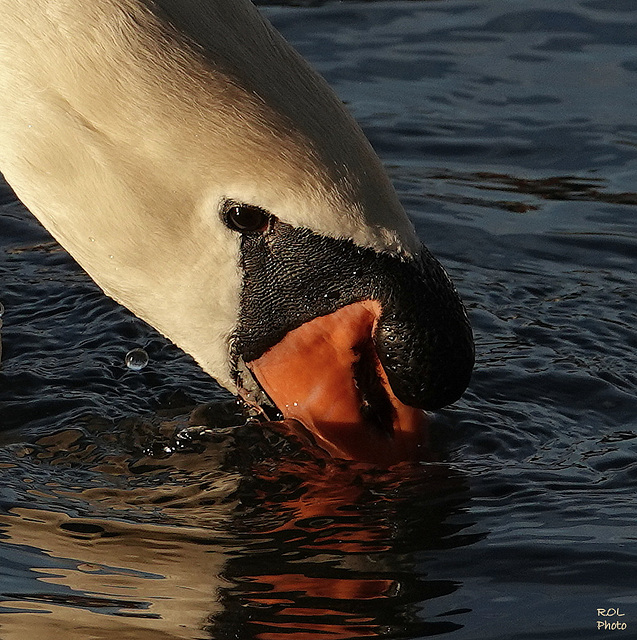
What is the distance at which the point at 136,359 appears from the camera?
697 centimetres

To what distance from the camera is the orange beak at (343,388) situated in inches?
204

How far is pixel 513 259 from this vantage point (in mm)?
8188

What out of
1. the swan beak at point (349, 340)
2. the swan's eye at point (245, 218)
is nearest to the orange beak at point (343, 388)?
the swan beak at point (349, 340)

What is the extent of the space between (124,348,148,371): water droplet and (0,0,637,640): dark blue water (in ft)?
0.22

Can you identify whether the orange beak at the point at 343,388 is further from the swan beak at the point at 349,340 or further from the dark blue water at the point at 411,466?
the dark blue water at the point at 411,466

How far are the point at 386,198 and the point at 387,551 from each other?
3.79 ft

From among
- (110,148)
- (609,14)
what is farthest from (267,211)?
(609,14)

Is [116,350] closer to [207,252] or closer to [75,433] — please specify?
[75,433]

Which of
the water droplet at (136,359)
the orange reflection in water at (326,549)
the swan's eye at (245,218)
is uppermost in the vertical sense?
the water droplet at (136,359)

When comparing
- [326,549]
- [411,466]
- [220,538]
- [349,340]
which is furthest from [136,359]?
[326,549]

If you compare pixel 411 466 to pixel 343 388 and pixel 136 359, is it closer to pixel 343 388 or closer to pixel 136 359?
pixel 343 388

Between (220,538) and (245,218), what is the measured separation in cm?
108

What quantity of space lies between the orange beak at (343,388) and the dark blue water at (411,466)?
0.17 meters

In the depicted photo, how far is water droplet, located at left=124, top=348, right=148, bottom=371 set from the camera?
22.7 ft
